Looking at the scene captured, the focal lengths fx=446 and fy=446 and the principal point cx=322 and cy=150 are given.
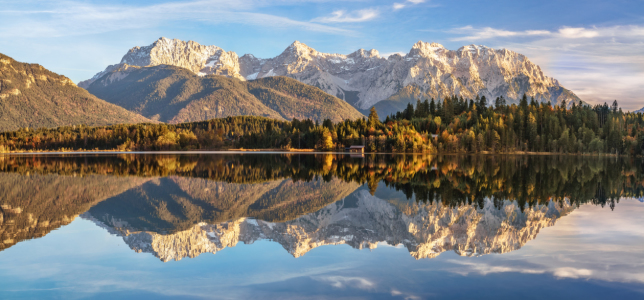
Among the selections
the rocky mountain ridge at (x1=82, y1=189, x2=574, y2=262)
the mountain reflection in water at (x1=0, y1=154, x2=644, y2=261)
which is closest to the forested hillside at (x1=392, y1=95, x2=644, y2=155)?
the mountain reflection in water at (x1=0, y1=154, x2=644, y2=261)

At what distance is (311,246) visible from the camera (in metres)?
20.1

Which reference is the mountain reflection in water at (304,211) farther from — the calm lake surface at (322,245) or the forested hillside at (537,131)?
the forested hillside at (537,131)

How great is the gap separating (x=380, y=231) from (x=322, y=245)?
4.38 meters

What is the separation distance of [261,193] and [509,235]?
2264cm

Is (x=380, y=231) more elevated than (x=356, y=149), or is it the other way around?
(x=356, y=149)

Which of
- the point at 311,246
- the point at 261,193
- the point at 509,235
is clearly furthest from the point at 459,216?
the point at 261,193

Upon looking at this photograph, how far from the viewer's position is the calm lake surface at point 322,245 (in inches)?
572

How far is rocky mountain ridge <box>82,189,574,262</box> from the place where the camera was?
→ 1977 centimetres

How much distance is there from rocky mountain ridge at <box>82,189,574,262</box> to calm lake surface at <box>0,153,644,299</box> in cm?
10

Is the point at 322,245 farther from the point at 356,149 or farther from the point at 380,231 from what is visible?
the point at 356,149

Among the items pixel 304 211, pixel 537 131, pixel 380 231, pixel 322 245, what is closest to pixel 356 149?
pixel 537 131

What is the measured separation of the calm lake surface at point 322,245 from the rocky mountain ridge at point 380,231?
104 mm

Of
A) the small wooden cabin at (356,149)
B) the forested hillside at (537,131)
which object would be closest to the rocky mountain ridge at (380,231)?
the small wooden cabin at (356,149)

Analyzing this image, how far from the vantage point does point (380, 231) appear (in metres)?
23.7
